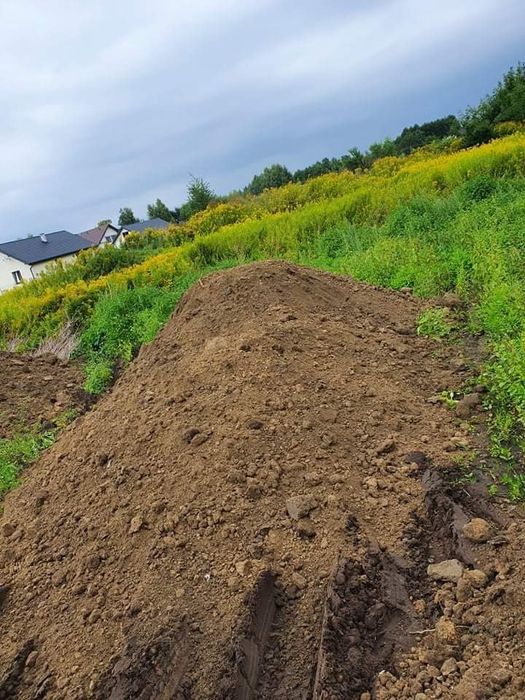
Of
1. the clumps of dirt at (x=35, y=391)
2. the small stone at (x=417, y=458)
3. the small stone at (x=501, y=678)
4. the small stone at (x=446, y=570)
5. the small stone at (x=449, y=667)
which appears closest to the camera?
the small stone at (x=501, y=678)

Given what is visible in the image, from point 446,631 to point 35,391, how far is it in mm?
5222

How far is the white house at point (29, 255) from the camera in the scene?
3509cm

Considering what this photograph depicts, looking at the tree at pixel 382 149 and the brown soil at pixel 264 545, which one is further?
the tree at pixel 382 149

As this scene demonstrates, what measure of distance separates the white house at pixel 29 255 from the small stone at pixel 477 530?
112 ft

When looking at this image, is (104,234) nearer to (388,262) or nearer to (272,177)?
(272,177)

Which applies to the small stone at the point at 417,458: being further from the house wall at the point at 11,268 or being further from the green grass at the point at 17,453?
the house wall at the point at 11,268

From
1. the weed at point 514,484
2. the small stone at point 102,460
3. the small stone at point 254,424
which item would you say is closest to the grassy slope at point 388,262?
the weed at point 514,484

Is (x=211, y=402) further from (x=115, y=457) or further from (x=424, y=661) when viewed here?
(x=424, y=661)

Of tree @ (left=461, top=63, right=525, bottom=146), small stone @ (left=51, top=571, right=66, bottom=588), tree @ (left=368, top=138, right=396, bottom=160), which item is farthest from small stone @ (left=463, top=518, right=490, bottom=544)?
tree @ (left=368, top=138, right=396, bottom=160)

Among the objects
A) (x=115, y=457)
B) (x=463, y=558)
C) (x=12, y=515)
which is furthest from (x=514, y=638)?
(x=12, y=515)

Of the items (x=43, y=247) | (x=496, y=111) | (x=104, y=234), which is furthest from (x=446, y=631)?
(x=104, y=234)

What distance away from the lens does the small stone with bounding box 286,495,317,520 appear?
268 cm

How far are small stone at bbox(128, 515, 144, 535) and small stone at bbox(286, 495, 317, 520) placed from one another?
71 cm

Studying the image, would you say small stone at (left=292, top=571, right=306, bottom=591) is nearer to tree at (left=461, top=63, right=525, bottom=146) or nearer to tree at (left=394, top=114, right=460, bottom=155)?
tree at (left=461, top=63, right=525, bottom=146)
